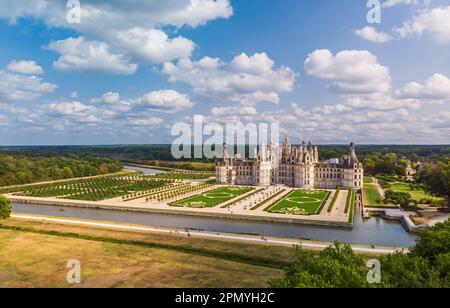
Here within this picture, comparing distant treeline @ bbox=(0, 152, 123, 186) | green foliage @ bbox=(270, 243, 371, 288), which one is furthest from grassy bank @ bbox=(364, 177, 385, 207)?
distant treeline @ bbox=(0, 152, 123, 186)

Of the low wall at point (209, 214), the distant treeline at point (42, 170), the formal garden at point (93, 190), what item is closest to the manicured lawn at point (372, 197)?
the low wall at point (209, 214)

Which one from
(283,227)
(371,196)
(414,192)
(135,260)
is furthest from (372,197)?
(135,260)

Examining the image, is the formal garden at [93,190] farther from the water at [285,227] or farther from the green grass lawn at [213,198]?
the green grass lawn at [213,198]

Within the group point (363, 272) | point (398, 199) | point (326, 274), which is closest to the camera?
point (326, 274)

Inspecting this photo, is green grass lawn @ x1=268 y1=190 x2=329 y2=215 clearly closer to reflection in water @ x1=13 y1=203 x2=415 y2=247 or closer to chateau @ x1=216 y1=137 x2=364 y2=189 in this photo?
reflection in water @ x1=13 y1=203 x2=415 y2=247

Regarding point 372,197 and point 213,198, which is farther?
point 213,198

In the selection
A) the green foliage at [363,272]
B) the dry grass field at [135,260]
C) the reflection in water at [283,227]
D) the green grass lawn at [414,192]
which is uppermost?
the green foliage at [363,272]

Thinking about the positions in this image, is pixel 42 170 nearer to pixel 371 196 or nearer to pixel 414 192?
pixel 371 196
